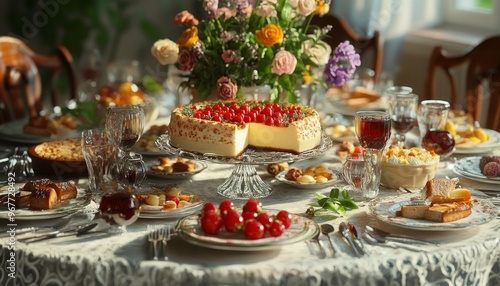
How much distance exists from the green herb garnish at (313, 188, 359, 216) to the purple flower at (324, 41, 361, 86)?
70 centimetres

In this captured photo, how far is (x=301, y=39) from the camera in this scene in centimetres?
289

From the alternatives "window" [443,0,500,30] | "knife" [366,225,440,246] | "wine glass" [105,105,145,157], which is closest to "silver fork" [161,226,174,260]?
"wine glass" [105,105,145,157]

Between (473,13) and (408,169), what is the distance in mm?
2702

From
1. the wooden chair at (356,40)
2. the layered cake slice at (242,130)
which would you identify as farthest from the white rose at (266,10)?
the wooden chair at (356,40)

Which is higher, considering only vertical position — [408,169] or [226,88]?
[226,88]

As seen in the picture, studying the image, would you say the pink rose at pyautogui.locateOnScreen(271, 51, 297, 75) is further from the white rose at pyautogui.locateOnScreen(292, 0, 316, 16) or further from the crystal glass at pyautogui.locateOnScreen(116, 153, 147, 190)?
the crystal glass at pyautogui.locateOnScreen(116, 153, 147, 190)

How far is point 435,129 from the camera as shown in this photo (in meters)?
2.87

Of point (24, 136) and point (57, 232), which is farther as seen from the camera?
point (24, 136)

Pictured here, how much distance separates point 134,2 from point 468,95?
2.85 meters

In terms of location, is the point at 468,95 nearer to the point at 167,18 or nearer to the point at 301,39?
the point at 301,39

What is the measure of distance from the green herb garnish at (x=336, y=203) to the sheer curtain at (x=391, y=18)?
2.57 meters

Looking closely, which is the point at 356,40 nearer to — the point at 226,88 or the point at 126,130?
the point at 226,88

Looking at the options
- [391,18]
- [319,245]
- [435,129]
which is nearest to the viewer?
[319,245]

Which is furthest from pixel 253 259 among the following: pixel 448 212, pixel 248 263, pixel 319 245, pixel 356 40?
pixel 356 40
